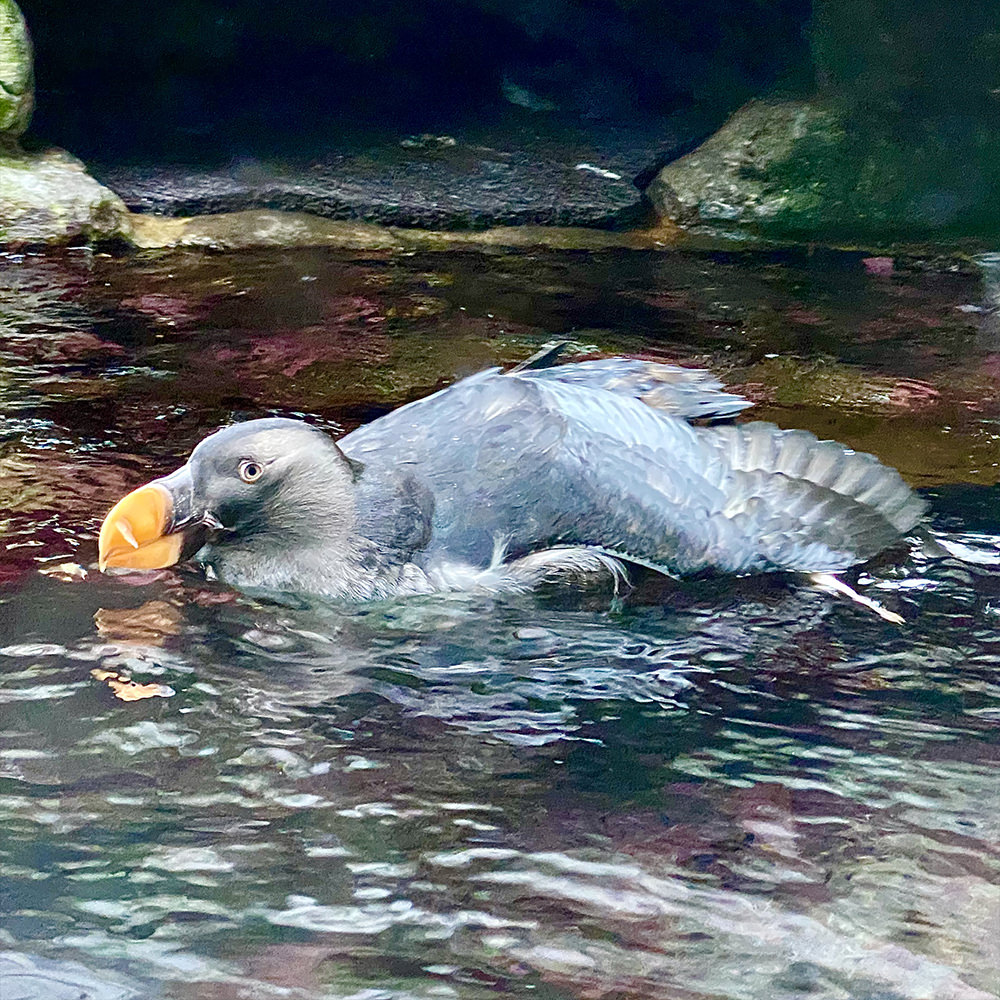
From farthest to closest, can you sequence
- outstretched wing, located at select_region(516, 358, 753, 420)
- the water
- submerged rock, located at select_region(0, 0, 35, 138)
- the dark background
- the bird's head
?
the dark background
submerged rock, located at select_region(0, 0, 35, 138)
outstretched wing, located at select_region(516, 358, 753, 420)
the bird's head
the water

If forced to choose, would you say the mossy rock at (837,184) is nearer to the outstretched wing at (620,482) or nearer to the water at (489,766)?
the water at (489,766)

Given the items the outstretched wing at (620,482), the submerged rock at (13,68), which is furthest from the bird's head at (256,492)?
the submerged rock at (13,68)

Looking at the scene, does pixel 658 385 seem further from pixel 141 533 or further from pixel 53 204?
pixel 53 204

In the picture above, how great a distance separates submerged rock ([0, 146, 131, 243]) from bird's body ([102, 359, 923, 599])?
309 centimetres

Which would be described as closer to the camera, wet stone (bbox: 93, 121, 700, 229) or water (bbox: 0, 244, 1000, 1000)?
Result: water (bbox: 0, 244, 1000, 1000)

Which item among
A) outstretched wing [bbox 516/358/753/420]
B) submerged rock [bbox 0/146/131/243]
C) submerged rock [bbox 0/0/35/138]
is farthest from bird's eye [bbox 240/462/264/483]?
→ submerged rock [bbox 0/0/35/138]

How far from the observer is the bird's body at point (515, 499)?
3.18 m

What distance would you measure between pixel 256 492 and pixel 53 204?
3.40m

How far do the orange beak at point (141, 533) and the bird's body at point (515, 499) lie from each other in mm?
14

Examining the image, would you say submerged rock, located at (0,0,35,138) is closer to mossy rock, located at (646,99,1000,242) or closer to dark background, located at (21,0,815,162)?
dark background, located at (21,0,815,162)

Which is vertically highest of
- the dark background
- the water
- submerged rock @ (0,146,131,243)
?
the dark background

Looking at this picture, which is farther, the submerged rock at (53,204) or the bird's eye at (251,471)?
the submerged rock at (53,204)

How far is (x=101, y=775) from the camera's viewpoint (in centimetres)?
246

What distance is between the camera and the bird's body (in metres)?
3.18
